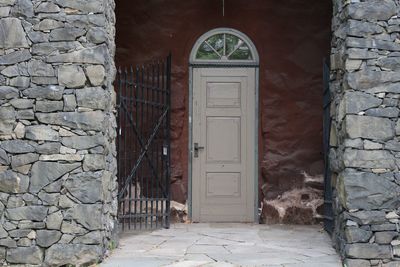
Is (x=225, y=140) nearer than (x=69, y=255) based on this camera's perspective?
No

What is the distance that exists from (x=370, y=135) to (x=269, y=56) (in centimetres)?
248

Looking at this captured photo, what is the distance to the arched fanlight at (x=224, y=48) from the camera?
22.4ft

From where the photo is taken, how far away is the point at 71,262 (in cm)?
450

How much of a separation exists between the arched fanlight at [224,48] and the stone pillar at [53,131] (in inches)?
90.7

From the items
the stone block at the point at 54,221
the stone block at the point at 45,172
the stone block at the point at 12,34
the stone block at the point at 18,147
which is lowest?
the stone block at the point at 54,221

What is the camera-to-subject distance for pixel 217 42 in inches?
271

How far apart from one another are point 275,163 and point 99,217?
2846 millimetres

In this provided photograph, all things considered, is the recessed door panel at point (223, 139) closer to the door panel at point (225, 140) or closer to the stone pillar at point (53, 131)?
the door panel at point (225, 140)

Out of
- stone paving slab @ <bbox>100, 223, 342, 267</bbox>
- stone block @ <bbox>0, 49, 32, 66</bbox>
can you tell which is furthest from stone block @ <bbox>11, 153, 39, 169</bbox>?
stone paving slab @ <bbox>100, 223, 342, 267</bbox>

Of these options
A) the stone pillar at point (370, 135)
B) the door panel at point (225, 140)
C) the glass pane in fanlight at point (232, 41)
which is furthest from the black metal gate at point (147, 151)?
the stone pillar at point (370, 135)

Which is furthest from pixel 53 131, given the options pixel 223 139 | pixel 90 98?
pixel 223 139

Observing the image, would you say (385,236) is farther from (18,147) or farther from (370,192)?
(18,147)

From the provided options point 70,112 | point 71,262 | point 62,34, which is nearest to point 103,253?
point 71,262

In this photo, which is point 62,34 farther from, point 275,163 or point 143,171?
point 275,163
